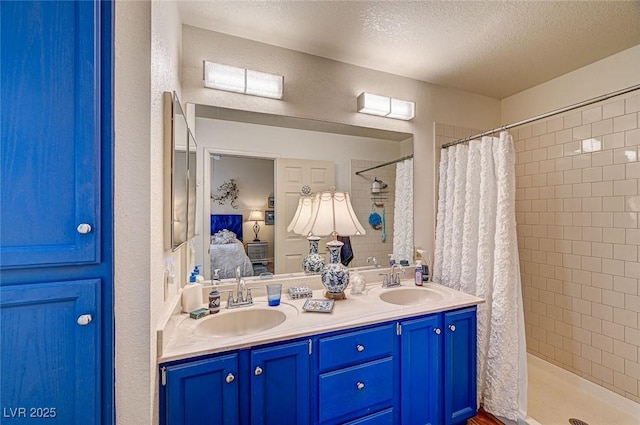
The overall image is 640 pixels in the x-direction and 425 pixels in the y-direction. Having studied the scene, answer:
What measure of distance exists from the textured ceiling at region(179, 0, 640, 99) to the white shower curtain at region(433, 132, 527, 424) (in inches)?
25.4

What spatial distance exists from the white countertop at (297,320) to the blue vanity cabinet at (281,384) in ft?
0.21

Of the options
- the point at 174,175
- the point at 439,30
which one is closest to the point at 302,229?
the point at 174,175

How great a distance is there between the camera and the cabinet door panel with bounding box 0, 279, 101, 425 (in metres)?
0.79

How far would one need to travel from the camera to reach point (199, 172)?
1636 millimetres

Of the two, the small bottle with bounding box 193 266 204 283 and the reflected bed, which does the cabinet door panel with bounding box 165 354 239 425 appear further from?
the reflected bed

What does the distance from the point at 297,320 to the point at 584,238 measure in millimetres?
2293

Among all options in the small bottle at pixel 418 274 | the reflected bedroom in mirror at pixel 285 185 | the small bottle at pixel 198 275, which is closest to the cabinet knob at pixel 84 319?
the small bottle at pixel 198 275

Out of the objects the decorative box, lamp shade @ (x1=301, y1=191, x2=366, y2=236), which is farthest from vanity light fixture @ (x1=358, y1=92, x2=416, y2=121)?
the decorative box

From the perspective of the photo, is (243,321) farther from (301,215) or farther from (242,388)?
(301,215)

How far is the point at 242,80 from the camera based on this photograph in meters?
1.65

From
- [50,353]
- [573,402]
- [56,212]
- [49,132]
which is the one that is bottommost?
[573,402]

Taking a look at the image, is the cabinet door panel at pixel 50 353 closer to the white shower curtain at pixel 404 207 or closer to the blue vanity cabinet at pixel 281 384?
the blue vanity cabinet at pixel 281 384

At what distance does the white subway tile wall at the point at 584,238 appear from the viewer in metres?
1.80

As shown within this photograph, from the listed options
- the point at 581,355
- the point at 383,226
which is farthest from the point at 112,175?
the point at 581,355
